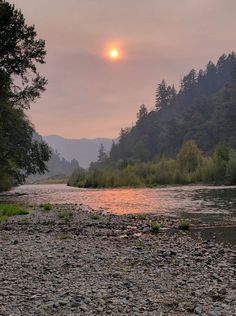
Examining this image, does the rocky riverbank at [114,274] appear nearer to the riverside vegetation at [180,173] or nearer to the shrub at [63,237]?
the shrub at [63,237]

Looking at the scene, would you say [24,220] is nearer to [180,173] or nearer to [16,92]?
[16,92]

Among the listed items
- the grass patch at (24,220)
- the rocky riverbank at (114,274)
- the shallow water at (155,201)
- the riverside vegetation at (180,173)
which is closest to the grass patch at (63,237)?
the rocky riverbank at (114,274)

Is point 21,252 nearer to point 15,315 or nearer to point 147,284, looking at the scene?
point 147,284

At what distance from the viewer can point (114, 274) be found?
1209cm

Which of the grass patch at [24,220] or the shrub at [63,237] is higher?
the grass patch at [24,220]

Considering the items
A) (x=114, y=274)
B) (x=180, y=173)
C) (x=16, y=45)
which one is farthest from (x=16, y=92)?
(x=180, y=173)

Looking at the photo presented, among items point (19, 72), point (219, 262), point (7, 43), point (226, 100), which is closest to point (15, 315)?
point (219, 262)

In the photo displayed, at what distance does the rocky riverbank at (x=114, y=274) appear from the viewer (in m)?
9.18

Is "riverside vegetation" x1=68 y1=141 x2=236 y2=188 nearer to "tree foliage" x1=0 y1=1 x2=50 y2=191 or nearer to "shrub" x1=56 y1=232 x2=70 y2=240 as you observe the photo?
"tree foliage" x1=0 y1=1 x2=50 y2=191

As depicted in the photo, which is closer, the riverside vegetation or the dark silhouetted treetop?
the dark silhouetted treetop

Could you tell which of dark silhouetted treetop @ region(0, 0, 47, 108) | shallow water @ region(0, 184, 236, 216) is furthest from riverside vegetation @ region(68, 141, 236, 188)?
dark silhouetted treetop @ region(0, 0, 47, 108)

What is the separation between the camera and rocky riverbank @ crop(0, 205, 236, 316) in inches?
361

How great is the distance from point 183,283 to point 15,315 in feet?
15.8

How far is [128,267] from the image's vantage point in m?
13.1
